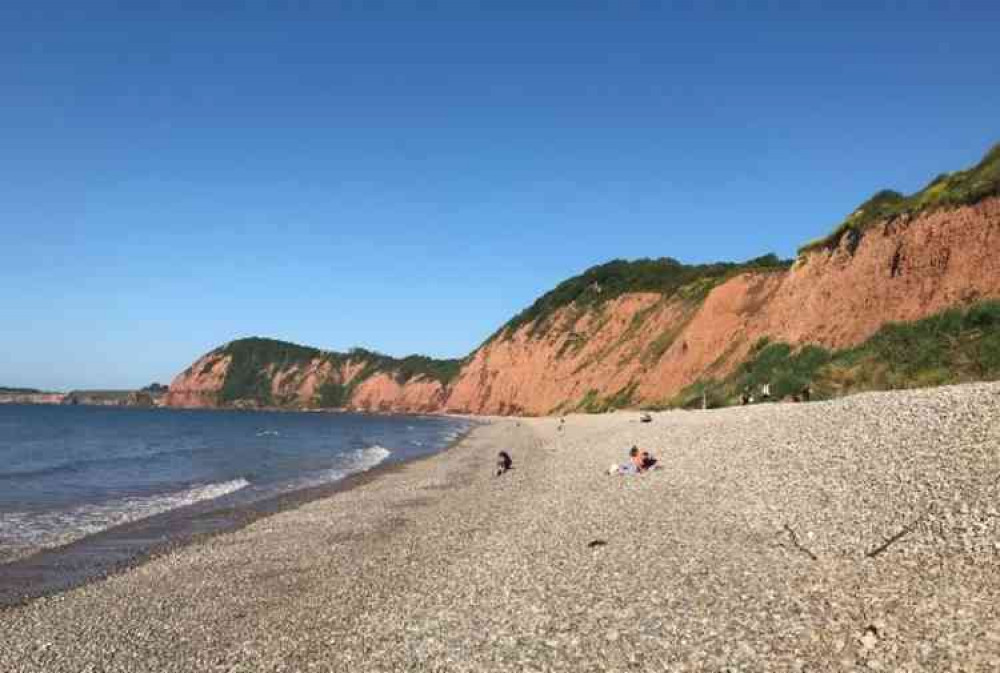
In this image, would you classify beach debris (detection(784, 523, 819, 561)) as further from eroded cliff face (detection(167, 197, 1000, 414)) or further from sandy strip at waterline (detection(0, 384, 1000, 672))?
eroded cliff face (detection(167, 197, 1000, 414))

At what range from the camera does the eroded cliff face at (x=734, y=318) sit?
33719 millimetres

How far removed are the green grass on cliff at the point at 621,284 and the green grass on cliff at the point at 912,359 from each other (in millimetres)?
36488

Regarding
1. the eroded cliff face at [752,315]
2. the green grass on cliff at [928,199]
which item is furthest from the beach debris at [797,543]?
the green grass on cliff at [928,199]

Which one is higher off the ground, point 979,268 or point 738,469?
point 979,268

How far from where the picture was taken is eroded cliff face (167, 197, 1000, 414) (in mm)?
33719

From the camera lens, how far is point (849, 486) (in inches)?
528

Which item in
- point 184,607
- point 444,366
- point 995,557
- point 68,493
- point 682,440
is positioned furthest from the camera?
→ point 444,366

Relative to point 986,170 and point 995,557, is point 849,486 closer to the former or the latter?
point 995,557

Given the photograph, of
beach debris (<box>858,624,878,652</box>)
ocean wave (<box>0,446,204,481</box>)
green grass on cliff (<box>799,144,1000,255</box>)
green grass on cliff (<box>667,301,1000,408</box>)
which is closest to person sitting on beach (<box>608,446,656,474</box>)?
green grass on cliff (<box>667,301,1000,408</box>)

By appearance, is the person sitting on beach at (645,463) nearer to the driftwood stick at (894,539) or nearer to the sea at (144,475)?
the driftwood stick at (894,539)

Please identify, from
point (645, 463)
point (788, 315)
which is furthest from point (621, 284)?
point (645, 463)

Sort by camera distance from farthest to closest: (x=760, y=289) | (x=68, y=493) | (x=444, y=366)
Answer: (x=444, y=366) < (x=760, y=289) < (x=68, y=493)

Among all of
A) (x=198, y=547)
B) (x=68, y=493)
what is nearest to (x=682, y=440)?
(x=198, y=547)

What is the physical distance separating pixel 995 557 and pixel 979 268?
27.6 metres
